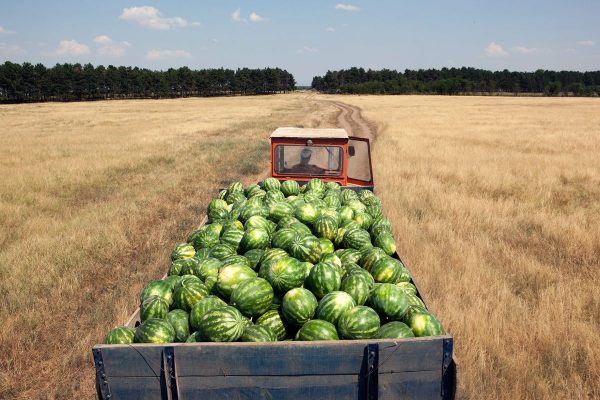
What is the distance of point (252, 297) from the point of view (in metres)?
3.24

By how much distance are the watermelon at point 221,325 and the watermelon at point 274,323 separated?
0.25 m

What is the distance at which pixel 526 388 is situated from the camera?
156 inches

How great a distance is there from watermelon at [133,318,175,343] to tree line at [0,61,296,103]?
356 feet

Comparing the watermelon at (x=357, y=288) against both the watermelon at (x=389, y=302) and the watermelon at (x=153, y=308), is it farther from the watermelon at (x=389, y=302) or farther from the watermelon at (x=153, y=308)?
the watermelon at (x=153, y=308)

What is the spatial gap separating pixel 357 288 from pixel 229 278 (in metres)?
0.99

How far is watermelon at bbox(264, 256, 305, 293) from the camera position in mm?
3449

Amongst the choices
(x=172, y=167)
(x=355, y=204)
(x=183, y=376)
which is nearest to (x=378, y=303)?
(x=183, y=376)

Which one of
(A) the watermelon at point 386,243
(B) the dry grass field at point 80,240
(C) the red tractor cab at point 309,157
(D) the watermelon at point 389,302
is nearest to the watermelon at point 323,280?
(D) the watermelon at point 389,302

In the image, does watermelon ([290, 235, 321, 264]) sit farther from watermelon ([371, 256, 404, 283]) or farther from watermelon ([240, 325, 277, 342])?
watermelon ([240, 325, 277, 342])

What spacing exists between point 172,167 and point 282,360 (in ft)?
48.1

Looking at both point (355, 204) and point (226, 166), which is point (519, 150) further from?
point (355, 204)

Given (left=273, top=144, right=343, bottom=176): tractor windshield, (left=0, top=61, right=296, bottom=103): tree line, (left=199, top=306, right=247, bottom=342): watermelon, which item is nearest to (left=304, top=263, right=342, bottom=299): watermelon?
(left=199, top=306, right=247, bottom=342): watermelon

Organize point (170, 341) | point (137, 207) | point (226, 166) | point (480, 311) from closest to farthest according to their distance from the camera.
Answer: point (170, 341) → point (480, 311) → point (137, 207) → point (226, 166)

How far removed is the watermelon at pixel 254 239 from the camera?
13.9ft
